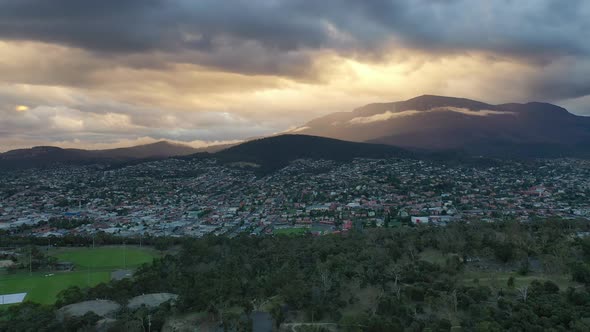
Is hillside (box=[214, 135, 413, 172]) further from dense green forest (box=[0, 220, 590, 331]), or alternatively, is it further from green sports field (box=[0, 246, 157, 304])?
dense green forest (box=[0, 220, 590, 331])

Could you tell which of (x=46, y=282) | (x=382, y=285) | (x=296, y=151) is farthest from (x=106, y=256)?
(x=296, y=151)

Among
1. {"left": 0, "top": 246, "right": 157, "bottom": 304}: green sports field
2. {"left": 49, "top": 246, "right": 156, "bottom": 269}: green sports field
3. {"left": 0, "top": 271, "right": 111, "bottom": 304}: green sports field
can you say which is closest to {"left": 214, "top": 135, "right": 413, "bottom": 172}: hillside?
{"left": 49, "top": 246, "right": 156, "bottom": 269}: green sports field

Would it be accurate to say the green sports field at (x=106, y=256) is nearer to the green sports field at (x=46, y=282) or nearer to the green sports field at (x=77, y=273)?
the green sports field at (x=77, y=273)

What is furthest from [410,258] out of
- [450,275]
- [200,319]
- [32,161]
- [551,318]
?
[32,161]

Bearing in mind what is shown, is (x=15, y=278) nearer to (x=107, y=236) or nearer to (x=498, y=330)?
(x=107, y=236)

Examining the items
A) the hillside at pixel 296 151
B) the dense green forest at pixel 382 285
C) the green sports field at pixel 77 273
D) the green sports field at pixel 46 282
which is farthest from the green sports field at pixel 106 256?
the hillside at pixel 296 151

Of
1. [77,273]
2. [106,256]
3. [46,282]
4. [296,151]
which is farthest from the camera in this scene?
[296,151]

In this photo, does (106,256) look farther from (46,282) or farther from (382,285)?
(382,285)
